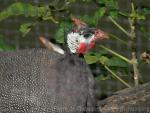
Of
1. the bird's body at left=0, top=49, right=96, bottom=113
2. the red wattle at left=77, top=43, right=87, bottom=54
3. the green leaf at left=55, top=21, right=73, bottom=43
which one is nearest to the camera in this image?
the bird's body at left=0, top=49, right=96, bottom=113

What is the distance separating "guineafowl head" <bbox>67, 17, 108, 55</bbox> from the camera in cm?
301

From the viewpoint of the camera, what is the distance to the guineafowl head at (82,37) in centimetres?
301

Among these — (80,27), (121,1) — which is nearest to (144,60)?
(80,27)

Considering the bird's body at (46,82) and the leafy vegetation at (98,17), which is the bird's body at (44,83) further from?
the leafy vegetation at (98,17)

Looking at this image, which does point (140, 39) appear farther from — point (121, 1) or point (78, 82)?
point (78, 82)

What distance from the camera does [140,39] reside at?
3979 mm

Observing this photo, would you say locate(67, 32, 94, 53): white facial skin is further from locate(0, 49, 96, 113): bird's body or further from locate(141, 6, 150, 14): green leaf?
locate(141, 6, 150, 14): green leaf

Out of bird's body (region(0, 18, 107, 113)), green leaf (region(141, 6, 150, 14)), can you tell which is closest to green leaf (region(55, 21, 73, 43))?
bird's body (region(0, 18, 107, 113))

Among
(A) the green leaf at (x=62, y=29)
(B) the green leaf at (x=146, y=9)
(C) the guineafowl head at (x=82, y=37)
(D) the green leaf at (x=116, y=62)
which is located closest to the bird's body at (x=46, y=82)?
(C) the guineafowl head at (x=82, y=37)

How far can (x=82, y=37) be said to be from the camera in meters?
3.03

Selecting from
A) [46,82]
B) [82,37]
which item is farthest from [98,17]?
[46,82]

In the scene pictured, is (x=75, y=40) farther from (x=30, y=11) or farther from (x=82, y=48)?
(x=30, y=11)

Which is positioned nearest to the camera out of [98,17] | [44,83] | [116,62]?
[44,83]

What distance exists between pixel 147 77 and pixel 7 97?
1681 millimetres
